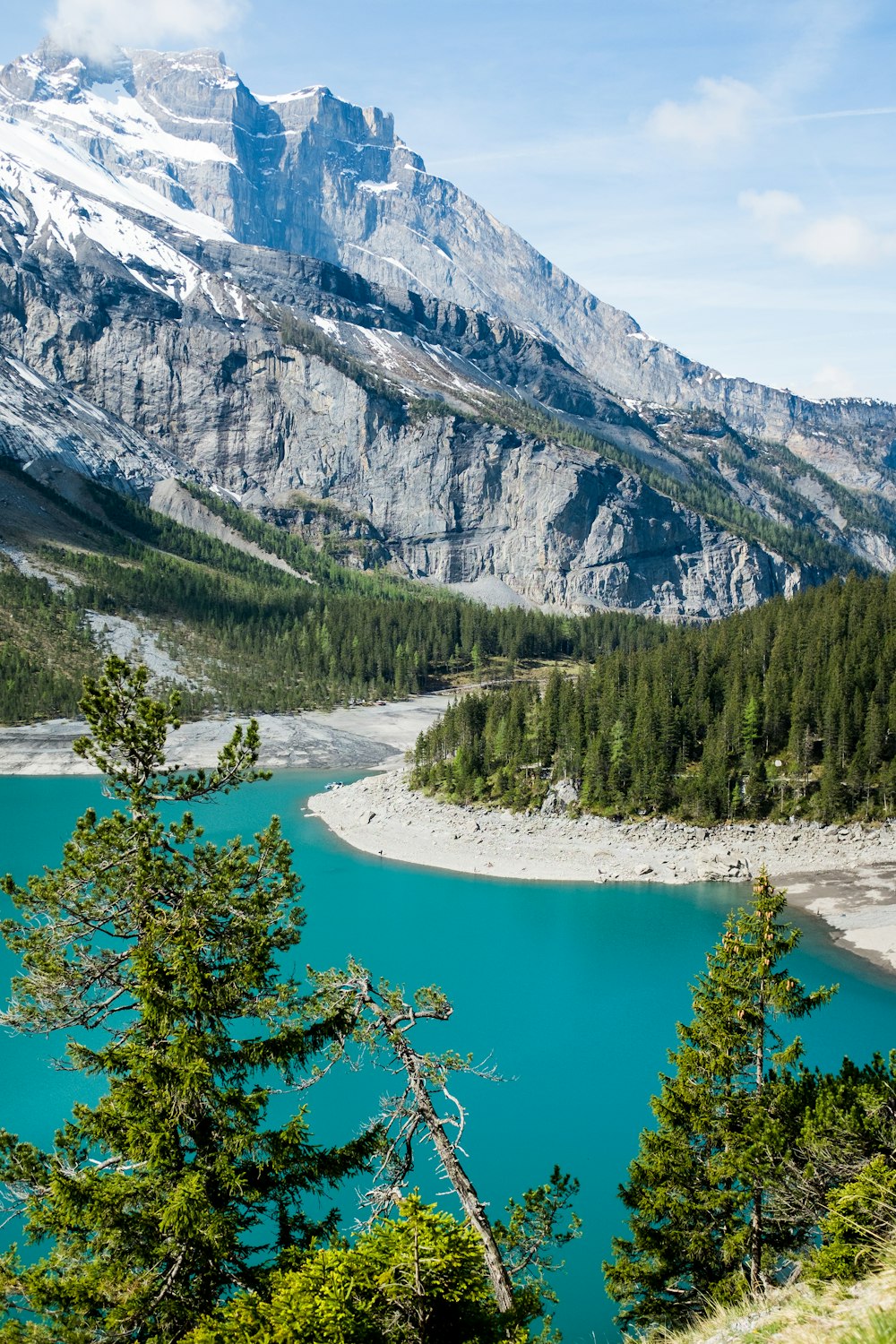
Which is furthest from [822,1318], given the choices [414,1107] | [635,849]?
[635,849]

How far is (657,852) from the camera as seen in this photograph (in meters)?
57.4

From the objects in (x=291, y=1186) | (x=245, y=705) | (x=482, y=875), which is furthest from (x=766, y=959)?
(x=245, y=705)

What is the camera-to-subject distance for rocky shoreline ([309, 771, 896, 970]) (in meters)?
51.4

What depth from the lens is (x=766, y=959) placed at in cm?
1700

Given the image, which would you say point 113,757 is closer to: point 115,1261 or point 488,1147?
point 115,1261

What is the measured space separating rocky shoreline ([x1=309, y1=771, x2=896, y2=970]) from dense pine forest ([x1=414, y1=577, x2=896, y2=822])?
2.00 m

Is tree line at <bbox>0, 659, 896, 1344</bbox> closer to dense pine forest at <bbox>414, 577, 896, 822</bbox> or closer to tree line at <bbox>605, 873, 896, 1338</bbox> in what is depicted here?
tree line at <bbox>605, 873, 896, 1338</bbox>

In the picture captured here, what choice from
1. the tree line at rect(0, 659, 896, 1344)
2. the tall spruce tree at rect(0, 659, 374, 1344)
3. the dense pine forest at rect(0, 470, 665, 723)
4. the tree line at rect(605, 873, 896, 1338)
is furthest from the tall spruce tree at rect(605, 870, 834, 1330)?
the dense pine forest at rect(0, 470, 665, 723)

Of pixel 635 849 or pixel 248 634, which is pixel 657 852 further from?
pixel 248 634

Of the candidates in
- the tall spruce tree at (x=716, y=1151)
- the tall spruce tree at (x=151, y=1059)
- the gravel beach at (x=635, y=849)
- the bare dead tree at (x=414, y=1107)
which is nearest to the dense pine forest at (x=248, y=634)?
the gravel beach at (x=635, y=849)

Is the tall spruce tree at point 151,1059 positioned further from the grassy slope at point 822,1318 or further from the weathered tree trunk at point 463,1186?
the grassy slope at point 822,1318

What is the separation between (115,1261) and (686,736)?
6131cm

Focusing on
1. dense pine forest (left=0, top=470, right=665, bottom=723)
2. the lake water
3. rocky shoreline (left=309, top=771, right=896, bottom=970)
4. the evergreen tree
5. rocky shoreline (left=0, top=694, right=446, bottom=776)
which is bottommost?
the lake water

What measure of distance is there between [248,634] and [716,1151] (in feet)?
419
